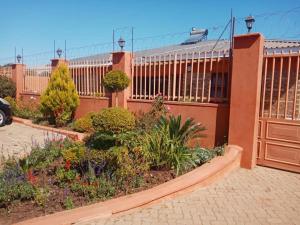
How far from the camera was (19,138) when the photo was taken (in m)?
9.41

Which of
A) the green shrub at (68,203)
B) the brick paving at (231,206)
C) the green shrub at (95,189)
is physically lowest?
the brick paving at (231,206)

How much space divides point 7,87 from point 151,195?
A: 1267 centimetres

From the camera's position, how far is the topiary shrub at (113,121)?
5.64 m

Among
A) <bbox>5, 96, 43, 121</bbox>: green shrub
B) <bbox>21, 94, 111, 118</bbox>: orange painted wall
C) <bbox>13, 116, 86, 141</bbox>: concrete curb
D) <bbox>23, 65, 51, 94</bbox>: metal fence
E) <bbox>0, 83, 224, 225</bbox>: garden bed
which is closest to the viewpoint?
<bbox>0, 83, 224, 225</bbox>: garden bed

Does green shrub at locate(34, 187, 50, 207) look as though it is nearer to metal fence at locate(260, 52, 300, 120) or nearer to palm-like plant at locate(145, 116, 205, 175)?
palm-like plant at locate(145, 116, 205, 175)

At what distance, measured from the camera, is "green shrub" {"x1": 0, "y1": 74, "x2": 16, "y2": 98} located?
14.9 m

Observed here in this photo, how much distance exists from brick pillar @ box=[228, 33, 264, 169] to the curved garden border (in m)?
0.44

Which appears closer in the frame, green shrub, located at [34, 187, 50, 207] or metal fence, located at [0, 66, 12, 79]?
green shrub, located at [34, 187, 50, 207]

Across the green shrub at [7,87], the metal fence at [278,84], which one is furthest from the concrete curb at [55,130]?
the metal fence at [278,84]

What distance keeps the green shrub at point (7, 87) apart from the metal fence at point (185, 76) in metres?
8.16

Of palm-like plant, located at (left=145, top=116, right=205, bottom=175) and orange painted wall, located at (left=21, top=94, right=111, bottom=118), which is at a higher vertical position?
orange painted wall, located at (left=21, top=94, right=111, bottom=118)

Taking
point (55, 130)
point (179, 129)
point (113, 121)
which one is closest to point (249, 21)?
point (179, 129)

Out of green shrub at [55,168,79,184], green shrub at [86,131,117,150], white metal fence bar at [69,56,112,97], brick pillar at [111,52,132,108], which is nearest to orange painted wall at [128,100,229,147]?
brick pillar at [111,52,132,108]

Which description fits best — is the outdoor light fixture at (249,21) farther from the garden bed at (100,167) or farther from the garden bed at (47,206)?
the garden bed at (47,206)
